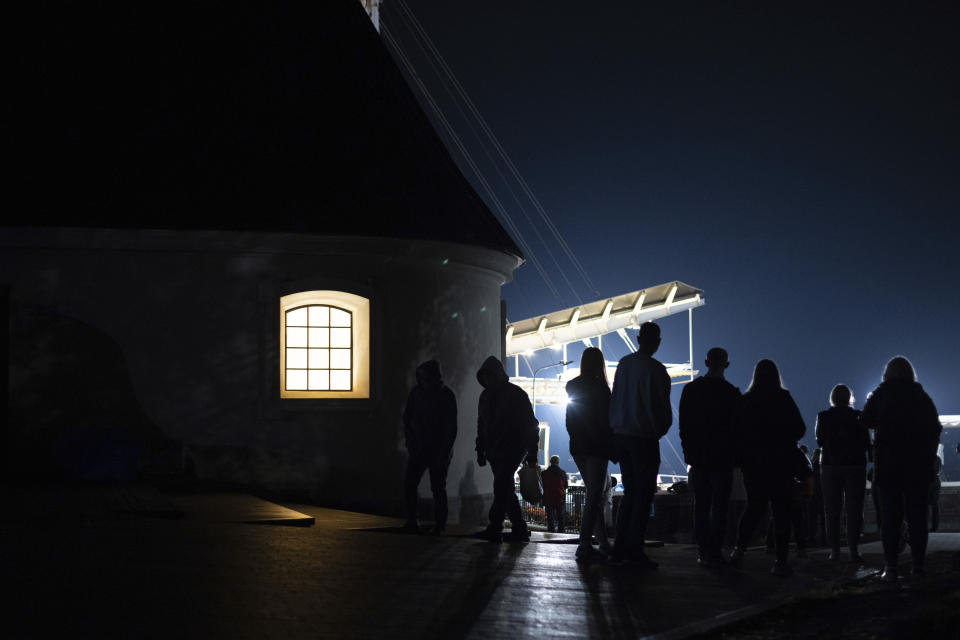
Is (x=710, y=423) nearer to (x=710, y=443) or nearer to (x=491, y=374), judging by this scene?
(x=710, y=443)

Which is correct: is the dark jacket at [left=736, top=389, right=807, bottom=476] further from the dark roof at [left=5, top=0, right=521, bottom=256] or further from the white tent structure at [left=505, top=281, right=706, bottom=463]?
the white tent structure at [left=505, top=281, right=706, bottom=463]

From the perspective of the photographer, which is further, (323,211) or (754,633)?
(323,211)

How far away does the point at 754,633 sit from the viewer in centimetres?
672

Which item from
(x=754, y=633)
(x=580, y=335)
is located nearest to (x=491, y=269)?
(x=754, y=633)

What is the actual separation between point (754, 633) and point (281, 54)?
12645 mm

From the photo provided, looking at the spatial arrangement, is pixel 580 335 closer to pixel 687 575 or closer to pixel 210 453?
pixel 210 453

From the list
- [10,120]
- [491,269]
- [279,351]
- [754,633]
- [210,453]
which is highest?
[10,120]

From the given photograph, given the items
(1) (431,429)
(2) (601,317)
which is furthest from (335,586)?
(2) (601,317)

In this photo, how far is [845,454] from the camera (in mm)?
10719

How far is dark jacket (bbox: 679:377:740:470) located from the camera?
31.3ft

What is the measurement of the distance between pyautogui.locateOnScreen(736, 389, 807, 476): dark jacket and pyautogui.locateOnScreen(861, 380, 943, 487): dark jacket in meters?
0.60

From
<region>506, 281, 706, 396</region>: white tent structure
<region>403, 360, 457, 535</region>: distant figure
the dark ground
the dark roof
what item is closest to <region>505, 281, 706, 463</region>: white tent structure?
<region>506, 281, 706, 396</region>: white tent structure

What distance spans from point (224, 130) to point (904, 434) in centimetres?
1019

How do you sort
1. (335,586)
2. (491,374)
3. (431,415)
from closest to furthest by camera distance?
1. (335,586)
2. (491,374)
3. (431,415)
